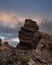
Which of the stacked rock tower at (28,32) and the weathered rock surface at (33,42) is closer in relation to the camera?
the weathered rock surface at (33,42)

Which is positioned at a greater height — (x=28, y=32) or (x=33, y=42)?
(x=28, y=32)

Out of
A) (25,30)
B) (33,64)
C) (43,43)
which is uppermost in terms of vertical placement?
(25,30)

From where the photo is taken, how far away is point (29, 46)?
14388 centimetres

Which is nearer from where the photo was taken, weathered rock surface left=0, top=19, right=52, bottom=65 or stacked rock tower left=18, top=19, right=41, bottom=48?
weathered rock surface left=0, top=19, right=52, bottom=65

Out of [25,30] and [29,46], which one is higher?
[25,30]

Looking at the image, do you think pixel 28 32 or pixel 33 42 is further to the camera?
pixel 28 32

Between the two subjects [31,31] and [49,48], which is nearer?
[49,48]

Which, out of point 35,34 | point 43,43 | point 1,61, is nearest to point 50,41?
point 43,43

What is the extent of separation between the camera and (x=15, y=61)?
59.6 m

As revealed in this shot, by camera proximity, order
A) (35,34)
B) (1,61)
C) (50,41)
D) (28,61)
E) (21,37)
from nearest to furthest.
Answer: (28,61) < (1,61) < (50,41) < (35,34) < (21,37)

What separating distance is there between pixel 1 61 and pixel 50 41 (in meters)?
55.0

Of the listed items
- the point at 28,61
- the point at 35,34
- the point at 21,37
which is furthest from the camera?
the point at 21,37

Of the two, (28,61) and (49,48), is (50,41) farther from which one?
(28,61)

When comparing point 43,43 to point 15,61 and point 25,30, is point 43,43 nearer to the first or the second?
point 25,30
